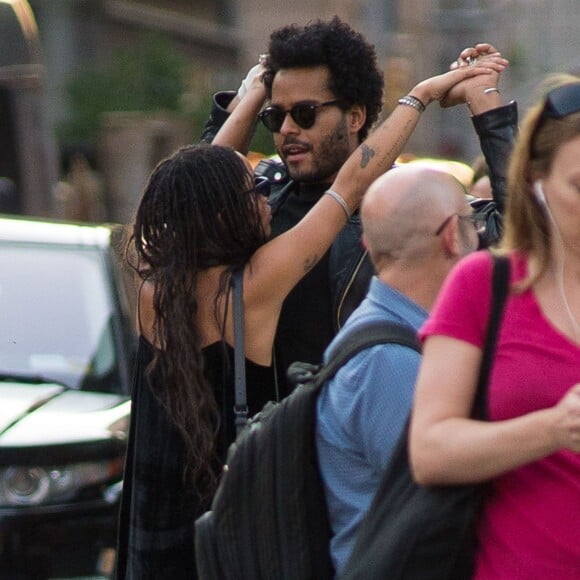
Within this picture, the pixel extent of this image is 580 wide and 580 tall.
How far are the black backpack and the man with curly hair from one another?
37.2 inches

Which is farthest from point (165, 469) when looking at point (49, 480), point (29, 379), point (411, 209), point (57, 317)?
point (57, 317)

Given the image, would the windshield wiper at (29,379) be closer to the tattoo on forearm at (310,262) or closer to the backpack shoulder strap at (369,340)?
the tattoo on forearm at (310,262)

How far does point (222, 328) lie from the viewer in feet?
11.7

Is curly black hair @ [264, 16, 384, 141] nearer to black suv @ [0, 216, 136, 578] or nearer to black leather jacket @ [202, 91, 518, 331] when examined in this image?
black leather jacket @ [202, 91, 518, 331]

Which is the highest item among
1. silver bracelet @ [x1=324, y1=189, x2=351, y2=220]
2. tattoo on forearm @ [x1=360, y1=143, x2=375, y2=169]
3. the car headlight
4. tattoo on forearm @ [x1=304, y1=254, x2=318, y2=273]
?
tattoo on forearm @ [x1=360, y1=143, x2=375, y2=169]

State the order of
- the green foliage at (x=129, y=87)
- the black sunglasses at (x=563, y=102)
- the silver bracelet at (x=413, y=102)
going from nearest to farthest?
the black sunglasses at (x=563, y=102) → the silver bracelet at (x=413, y=102) → the green foliage at (x=129, y=87)

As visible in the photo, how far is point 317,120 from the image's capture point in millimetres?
4000

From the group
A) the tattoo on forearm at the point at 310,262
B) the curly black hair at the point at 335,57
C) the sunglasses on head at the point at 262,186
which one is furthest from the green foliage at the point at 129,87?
the tattoo on forearm at the point at 310,262

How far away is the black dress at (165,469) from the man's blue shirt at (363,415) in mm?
705

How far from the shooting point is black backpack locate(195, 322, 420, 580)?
2.86 m

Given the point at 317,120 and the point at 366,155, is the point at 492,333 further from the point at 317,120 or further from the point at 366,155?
the point at 317,120

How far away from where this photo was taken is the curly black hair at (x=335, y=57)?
13.3 ft

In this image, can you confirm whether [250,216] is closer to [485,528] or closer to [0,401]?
[485,528]

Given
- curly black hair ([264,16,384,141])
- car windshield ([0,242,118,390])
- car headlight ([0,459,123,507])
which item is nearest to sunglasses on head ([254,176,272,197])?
curly black hair ([264,16,384,141])
